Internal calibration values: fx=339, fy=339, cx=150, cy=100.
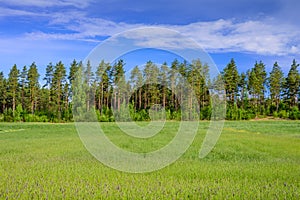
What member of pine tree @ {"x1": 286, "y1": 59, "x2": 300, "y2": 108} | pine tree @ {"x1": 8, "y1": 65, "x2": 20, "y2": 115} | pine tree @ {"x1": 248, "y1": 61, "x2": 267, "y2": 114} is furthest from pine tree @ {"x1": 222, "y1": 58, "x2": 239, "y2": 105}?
pine tree @ {"x1": 8, "y1": 65, "x2": 20, "y2": 115}

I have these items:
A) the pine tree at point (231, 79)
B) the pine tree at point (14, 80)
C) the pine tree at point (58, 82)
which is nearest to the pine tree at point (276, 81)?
the pine tree at point (231, 79)

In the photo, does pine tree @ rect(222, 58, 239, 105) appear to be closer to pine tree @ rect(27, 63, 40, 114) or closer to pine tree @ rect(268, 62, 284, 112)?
pine tree @ rect(268, 62, 284, 112)

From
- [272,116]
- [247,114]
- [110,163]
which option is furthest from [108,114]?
[110,163]

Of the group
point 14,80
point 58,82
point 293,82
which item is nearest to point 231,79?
point 293,82

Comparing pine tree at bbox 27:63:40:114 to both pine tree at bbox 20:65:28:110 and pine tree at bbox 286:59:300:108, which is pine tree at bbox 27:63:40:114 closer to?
pine tree at bbox 20:65:28:110

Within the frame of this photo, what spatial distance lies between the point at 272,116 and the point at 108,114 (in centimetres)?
3425

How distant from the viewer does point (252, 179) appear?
8.09 meters

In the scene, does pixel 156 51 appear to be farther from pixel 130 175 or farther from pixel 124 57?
pixel 130 175

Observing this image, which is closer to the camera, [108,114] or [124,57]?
[124,57]

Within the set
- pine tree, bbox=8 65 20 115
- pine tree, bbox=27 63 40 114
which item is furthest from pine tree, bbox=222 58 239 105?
pine tree, bbox=8 65 20 115

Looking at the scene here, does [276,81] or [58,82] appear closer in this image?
[58,82]

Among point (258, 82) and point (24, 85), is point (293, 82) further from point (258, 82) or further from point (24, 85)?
point (24, 85)

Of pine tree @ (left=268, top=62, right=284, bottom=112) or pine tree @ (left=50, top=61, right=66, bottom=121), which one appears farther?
pine tree @ (left=268, top=62, right=284, bottom=112)

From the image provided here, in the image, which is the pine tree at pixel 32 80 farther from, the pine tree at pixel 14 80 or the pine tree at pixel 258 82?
the pine tree at pixel 258 82
